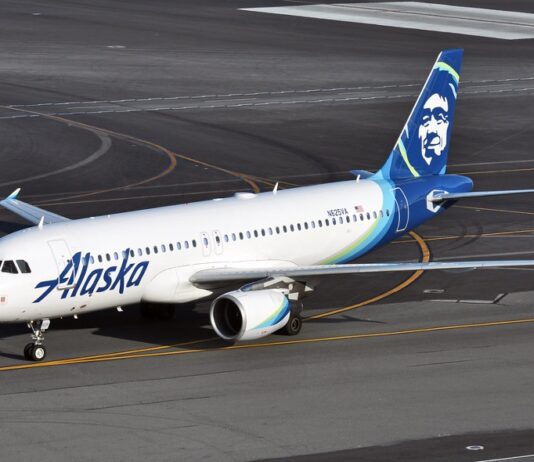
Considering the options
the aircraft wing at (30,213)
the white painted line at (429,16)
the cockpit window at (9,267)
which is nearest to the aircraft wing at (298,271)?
the cockpit window at (9,267)

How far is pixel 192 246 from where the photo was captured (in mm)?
A: 48656

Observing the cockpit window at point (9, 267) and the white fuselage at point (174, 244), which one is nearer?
the cockpit window at point (9, 267)

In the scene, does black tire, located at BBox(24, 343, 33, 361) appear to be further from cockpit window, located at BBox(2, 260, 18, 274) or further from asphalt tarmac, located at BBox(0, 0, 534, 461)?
cockpit window, located at BBox(2, 260, 18, 274)

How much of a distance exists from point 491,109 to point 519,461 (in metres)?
61.5

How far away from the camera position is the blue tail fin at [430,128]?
56531mm

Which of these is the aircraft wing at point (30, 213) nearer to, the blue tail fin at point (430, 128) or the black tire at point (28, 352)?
the black tire at point (28, 352)

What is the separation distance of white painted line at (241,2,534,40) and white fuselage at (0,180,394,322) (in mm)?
73596

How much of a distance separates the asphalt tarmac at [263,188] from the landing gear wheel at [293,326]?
0.39 meters

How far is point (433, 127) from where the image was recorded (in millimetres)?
57594

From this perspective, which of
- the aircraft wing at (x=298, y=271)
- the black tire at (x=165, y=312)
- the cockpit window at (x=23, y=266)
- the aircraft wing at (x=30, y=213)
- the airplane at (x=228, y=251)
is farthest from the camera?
the aircraft wing at (x=30, y=213)

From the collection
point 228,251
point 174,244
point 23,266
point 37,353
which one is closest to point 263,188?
point 228,251

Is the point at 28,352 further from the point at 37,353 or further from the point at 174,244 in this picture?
the point at 174,244

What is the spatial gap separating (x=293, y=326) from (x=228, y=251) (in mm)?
3587

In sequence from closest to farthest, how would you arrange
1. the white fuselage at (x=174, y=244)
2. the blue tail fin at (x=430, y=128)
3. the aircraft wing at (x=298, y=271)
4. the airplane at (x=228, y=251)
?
the white fuselage at (x=174, y=244)
the airplane at (x=228, y=251)
the aircraft wing at (x=298, y=271)
the blue tail fin at (x=430, y=128)
